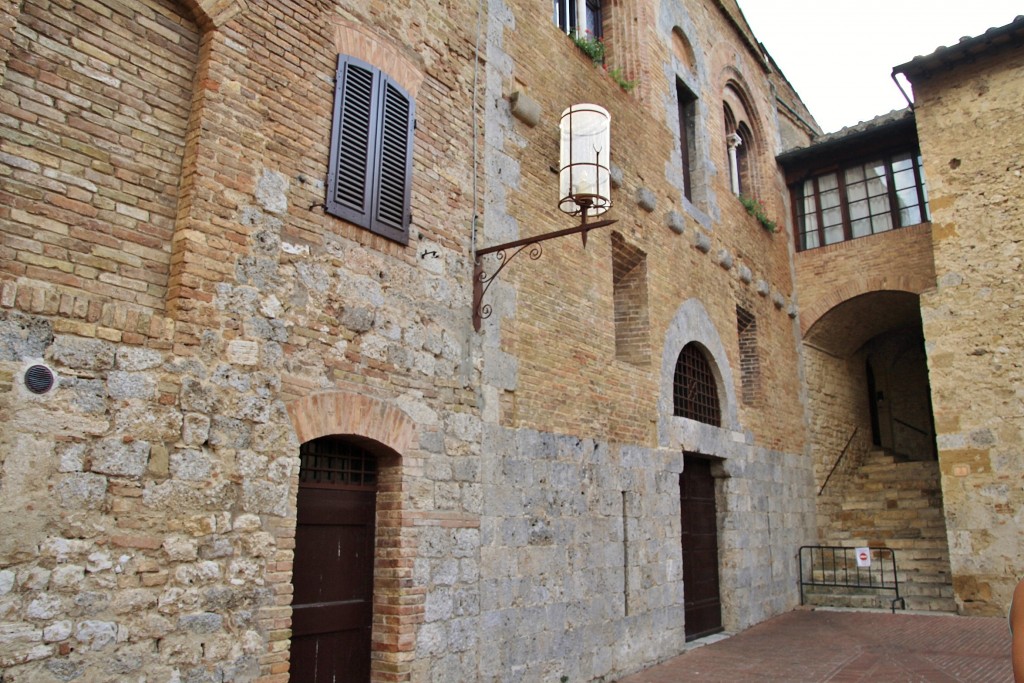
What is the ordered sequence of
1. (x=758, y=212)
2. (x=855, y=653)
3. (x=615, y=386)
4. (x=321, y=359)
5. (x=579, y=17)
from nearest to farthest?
1. (x=321, y=359)
2. (x=615, y=386)
3. (x=855, y=653)
4. (x=579, y=17)
5. (x=758, y=212)

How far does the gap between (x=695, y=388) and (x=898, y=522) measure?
523cm

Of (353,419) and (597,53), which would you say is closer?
(353,419)

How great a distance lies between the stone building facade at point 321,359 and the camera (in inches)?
142

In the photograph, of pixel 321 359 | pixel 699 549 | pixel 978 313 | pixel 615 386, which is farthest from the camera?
pixel 978 313

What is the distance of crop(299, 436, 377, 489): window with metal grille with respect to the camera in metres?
4.83

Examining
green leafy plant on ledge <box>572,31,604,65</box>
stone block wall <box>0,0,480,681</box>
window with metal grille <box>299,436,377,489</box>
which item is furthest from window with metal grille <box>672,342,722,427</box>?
window with metal grille <box>299,436,377,489</box>

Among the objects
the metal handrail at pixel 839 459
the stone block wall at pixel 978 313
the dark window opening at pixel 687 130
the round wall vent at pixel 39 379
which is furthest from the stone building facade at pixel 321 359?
the metal handrail at pixel 839 459

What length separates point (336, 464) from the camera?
504 cm

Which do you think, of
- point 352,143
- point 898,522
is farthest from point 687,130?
point 898,522

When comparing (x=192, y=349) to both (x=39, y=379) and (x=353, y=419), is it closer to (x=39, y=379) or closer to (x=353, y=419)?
(x=39, y=379)

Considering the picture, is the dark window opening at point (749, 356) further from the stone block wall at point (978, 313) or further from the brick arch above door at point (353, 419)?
the brick arch above door at point (353, 419)

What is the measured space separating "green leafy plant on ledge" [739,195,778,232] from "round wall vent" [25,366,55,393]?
33.6ft

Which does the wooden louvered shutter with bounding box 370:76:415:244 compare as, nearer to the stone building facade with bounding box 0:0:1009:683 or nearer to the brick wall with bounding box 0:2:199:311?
the stone building facade with bounding box 0:0:1009:683

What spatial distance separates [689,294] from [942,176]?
4855mm
